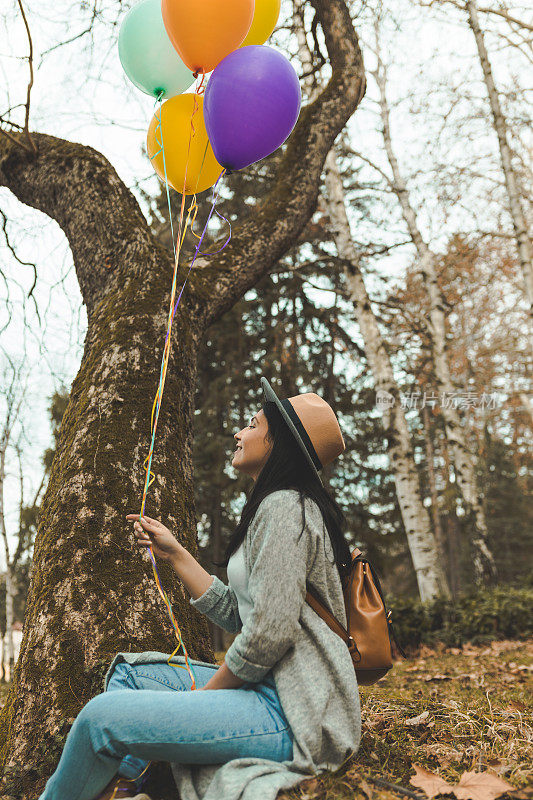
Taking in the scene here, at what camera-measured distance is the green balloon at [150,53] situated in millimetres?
3236

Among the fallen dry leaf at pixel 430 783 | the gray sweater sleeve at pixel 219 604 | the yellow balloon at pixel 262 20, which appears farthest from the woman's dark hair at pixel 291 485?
the yellow balloon at pixel 262 20

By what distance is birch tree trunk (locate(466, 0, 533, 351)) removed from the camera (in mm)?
8945

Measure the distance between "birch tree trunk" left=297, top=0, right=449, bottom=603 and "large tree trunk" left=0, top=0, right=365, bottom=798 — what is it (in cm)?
411

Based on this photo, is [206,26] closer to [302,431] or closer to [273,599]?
[302,431]

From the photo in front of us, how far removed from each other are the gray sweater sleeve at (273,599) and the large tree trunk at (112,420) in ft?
3.10

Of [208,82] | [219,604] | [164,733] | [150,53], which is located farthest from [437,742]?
[150,53]

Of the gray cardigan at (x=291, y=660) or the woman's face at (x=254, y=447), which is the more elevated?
the woman's face at (x=254, y=447)

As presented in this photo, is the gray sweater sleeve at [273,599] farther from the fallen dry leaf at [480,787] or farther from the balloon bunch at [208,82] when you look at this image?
the balloon bunch at [208,82]

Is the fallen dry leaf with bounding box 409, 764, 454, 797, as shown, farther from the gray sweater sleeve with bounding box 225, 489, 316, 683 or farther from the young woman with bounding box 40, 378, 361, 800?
the gray sweater sleeve with bounding box 225, 489, 316, 683

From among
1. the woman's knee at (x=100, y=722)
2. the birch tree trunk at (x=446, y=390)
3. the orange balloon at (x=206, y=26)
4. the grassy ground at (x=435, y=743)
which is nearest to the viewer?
the woman's knee at (x=100, y=722)

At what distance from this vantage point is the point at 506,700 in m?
3.67

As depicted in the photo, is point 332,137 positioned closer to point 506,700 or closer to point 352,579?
point 352,579

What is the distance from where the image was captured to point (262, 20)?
11.5 feet

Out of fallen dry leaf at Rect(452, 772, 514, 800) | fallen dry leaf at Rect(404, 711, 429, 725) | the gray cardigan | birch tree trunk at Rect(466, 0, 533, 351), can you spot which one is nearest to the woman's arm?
the gray cardigan
